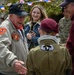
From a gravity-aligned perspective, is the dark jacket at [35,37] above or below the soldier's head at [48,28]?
below

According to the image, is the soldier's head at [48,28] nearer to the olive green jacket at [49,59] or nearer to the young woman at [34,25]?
the olive green jacket at [49,59]

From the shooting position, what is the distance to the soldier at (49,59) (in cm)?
354

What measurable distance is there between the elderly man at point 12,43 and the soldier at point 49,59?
146 millimetres

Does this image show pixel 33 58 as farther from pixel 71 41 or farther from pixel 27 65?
pixel 71 41

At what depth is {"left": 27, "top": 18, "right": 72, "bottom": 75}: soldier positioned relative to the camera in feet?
11.6

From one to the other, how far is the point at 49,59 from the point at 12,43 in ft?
1.97

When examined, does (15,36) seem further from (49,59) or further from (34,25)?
(34,25)

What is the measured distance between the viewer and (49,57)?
3.53 metres

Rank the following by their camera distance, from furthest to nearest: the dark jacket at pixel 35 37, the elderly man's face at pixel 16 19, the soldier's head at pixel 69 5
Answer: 1. the dark jacket at pixel 35 37
2. the elderly man's face at pixel 16 19
3. the soldier's head at pixel 69 5

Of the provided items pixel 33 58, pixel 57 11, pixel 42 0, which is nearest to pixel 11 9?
pixel 33 58

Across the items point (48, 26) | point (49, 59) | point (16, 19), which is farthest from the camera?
point (16, 19)

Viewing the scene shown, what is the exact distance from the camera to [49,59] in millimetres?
3533

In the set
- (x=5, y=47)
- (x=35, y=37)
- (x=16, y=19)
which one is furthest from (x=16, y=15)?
(x=35, y=37)

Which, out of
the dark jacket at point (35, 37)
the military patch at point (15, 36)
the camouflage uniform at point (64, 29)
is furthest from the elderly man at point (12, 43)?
the camouflage uniform at point (64, 29)
